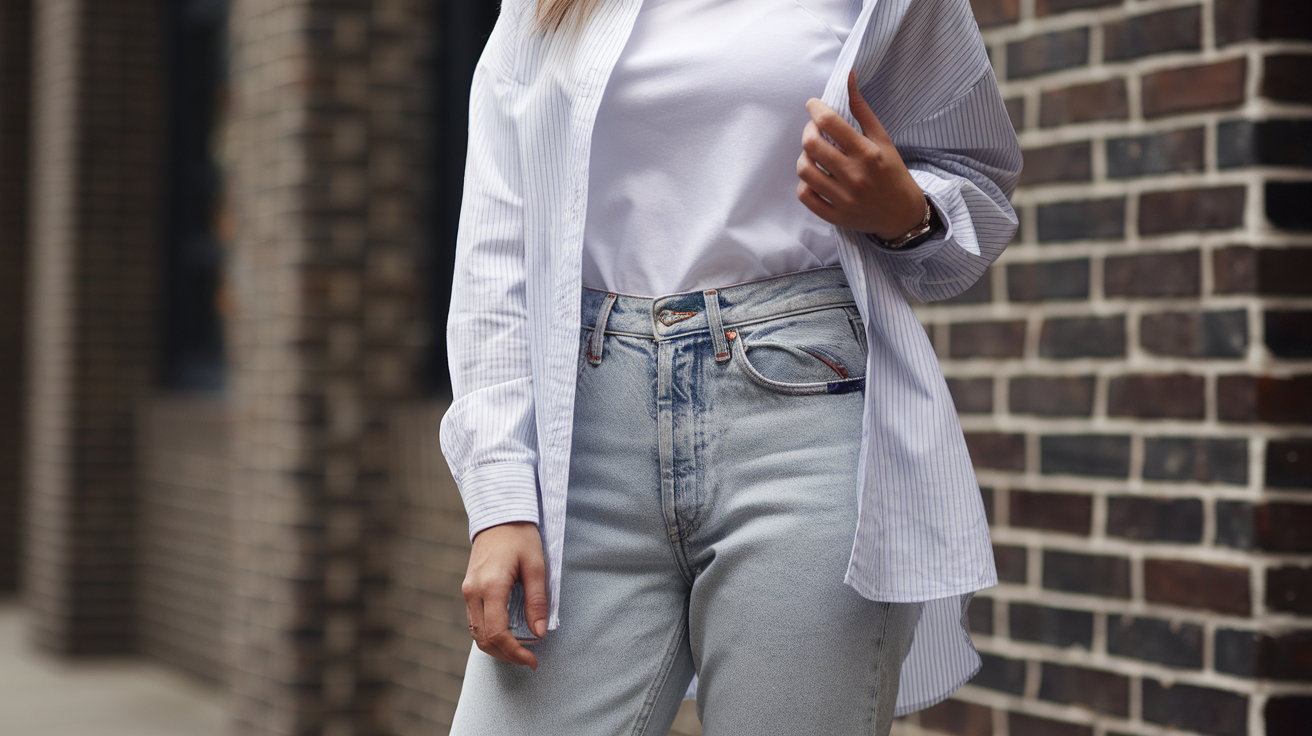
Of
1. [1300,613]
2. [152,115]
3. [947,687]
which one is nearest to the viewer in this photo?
[947,687]

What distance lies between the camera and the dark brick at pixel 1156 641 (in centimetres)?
253

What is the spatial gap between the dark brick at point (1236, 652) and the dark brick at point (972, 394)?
69 cm

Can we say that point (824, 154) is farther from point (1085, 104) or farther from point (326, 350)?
point (326, 350)

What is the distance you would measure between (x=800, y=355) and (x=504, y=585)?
428 millimetres

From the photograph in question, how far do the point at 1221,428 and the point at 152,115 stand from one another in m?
6.92

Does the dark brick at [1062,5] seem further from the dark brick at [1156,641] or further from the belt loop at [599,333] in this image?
the belt loop at [599,333]

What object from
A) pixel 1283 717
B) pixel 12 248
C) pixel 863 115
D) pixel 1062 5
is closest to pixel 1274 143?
pixel 1062 5

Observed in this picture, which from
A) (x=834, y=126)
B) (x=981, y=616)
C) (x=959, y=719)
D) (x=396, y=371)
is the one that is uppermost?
(x=834, y=126)

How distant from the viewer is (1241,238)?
2469 mm

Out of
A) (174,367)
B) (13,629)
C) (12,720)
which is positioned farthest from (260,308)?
(13,629)

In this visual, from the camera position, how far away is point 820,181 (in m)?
1.53

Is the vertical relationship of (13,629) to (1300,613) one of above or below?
below

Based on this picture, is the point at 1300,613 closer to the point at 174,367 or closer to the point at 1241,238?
the point at 1241,238

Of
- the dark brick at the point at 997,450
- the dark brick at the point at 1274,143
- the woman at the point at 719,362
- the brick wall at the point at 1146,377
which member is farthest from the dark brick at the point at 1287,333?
the woman at the point at 719,362
